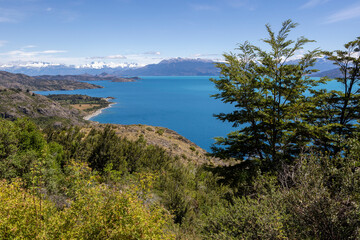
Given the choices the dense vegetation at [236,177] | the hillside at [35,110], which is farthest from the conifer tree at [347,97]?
the hillside at [35,110]

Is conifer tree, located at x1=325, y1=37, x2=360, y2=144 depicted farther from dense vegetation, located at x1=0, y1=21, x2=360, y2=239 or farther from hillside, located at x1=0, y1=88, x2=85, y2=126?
hillside, located at x1=0, y1=88, x2=85, y2=126

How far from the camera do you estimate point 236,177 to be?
47.1 feet

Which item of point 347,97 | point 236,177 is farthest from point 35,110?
point 347,97

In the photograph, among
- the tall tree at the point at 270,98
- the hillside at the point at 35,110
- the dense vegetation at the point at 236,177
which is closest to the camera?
the dense vegetation at the point at 236,177

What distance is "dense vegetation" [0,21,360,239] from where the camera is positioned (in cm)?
575

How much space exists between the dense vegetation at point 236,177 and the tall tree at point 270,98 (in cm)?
8

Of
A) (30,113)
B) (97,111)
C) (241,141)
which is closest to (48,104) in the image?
(30,113)

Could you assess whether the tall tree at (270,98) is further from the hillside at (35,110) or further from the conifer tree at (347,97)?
the hillside at (35,110)

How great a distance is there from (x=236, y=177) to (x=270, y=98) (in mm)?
6295

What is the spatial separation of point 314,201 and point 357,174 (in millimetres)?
1862

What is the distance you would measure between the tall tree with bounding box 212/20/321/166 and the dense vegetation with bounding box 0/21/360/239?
0.08 metres

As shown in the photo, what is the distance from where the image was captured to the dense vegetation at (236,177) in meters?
5.75

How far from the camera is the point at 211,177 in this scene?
20453 millimetres

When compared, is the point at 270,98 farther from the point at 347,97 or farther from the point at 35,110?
the point at 35,110
